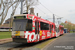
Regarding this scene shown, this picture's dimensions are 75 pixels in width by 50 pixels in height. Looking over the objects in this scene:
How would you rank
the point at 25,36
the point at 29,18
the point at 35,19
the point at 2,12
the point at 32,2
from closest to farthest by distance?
the point at 25,36 → the point at 29,18 → the point at 35,19 → the point at 2,12 → the point at 32,2

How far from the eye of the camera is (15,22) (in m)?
10.9

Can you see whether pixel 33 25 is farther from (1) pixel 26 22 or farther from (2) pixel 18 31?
(2) pixel 18 31

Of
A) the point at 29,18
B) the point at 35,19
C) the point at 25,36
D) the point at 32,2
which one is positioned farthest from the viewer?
the point at 32,2

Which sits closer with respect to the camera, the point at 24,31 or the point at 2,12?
the point at 24,31

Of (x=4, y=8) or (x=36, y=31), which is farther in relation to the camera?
(x=4, y=8)

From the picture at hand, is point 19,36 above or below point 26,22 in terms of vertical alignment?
below

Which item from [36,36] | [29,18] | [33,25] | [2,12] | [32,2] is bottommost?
[36,36]

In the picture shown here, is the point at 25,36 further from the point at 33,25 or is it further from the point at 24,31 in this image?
the point at 33,25

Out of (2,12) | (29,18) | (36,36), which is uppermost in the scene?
(2,12)

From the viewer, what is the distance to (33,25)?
1106 cm

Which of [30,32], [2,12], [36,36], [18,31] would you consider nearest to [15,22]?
[18,31]

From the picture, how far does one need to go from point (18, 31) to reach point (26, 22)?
1.14 meters

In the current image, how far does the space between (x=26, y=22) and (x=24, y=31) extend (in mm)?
899

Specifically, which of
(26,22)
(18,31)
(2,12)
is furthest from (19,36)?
(2,12)
